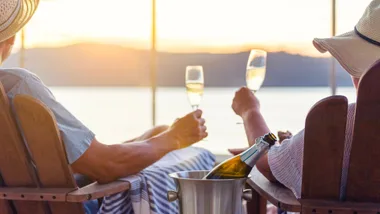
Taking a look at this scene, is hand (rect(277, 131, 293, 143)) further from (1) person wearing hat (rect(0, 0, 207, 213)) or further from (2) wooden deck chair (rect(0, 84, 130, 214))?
(2) wooden deck chair (rect(0, 84, 130, 214))

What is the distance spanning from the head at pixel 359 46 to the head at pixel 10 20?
867 millimetres

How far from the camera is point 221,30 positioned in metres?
4.08

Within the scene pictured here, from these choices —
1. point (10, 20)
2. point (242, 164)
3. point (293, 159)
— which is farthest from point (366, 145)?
point (10, 20)

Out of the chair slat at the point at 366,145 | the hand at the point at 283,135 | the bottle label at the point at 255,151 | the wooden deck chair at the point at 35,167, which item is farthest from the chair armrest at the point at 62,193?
the chair slat at the point at 366,145

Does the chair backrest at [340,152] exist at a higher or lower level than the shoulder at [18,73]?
lower

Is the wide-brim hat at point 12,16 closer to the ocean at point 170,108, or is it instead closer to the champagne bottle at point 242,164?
the champagne bottle at point 242,164

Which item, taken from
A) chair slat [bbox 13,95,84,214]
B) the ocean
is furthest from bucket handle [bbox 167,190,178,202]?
the ocean

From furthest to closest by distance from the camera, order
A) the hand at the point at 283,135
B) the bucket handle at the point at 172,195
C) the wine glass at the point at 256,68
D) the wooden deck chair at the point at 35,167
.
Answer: the wine glass at the point at 256,68 → the hand at the point at 283,135 → the wooden deck chair at the point at 35,167 → the bucket handle at the point at 172,195

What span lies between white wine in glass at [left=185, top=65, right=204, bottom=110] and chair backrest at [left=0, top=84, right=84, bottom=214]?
0.63 m

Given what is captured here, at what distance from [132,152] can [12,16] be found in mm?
523

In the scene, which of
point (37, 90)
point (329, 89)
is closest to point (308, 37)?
point (329, 89)

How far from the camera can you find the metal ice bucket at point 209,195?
122 cm

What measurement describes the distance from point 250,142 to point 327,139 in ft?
1.12

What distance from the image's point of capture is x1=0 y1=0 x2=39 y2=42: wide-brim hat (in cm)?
158
